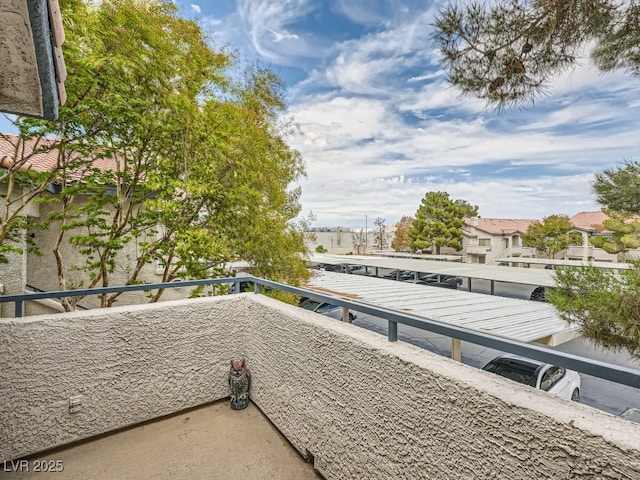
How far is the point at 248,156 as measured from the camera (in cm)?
527

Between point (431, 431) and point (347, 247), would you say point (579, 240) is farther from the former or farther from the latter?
point (431, 431)

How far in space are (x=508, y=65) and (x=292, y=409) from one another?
4143 mm

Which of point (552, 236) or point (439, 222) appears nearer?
point (552, 236)

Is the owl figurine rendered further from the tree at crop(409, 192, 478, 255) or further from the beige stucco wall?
the tree at crop(409, 192, 478, 255)

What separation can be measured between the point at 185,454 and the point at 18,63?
2.69 metres

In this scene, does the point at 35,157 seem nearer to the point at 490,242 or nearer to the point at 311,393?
the point at 311,393

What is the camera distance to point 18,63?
4.06ft

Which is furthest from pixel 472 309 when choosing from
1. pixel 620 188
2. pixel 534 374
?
pixel 620 188

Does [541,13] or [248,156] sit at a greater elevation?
[541,13]

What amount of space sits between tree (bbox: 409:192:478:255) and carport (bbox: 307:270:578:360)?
1819cm

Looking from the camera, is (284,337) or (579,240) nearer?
(284,337)

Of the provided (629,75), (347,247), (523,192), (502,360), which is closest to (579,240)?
(523,192)

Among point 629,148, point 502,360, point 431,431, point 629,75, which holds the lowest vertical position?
point 502,360

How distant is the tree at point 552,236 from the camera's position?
961 inches
